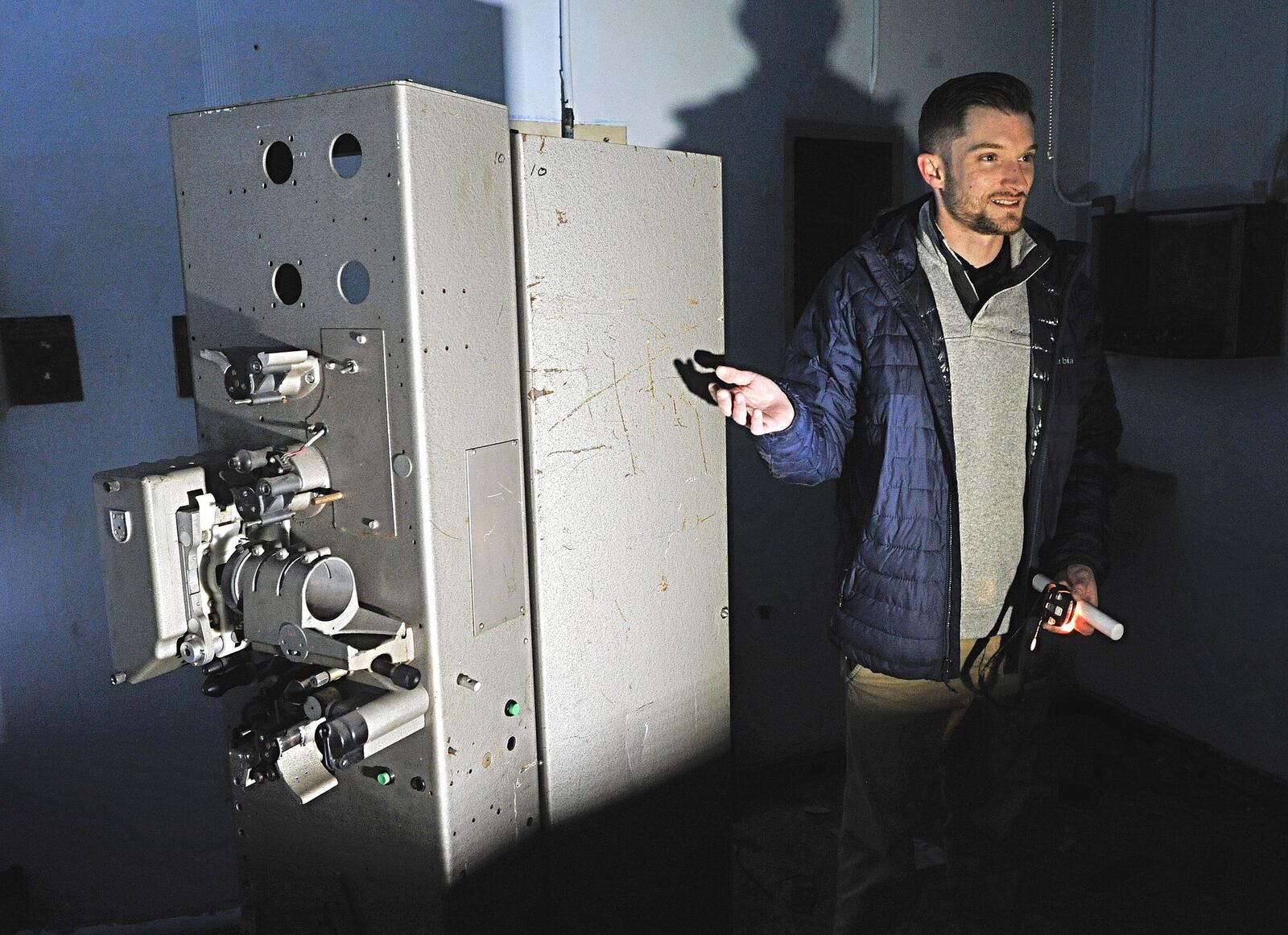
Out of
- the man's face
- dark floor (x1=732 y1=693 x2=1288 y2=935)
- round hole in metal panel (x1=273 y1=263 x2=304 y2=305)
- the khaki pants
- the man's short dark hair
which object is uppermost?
the man's short dark hair

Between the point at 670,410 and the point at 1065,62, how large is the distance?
1.99 metres

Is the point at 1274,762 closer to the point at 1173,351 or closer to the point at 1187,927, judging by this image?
the point at 1187,927

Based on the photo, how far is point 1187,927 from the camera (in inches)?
89.6

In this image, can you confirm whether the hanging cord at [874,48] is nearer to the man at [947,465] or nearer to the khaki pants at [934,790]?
the man at [947,465]

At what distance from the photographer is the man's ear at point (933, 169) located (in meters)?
1.86

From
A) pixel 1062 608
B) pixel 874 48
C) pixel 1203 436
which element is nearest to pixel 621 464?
pixel 1062 608

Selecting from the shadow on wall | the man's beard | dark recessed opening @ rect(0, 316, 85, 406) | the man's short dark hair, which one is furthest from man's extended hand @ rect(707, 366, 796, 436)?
dark recessed opening @ rect(0, 316, 85, 406)

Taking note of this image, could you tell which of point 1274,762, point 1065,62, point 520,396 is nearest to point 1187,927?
point 1274,762

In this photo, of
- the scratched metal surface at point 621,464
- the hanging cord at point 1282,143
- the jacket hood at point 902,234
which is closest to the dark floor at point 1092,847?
the scratched metal surface at point 621,464

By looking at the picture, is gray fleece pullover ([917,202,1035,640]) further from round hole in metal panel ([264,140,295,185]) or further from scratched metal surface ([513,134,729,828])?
round hole in metal panel ([264,140,295,185])

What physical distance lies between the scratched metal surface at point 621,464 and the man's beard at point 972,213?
0.41m

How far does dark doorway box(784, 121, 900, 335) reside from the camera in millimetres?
2662

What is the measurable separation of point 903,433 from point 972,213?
0.40m

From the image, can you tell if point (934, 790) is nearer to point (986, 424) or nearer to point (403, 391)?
point (986, 424)
